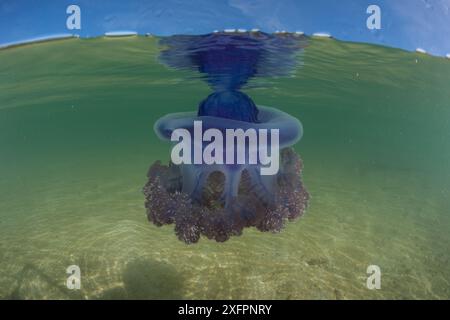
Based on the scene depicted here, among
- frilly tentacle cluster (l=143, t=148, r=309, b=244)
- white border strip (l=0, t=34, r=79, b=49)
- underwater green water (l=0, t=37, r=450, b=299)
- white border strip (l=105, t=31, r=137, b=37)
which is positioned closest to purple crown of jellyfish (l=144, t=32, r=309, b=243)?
frilly tentacle cluster (l=143, t=148, r=309, b=244)

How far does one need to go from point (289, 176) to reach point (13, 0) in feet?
26.6

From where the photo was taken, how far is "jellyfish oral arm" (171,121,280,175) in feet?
16.4

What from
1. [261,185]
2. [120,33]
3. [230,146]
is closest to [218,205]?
[261,185]

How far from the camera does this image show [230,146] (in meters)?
5.00

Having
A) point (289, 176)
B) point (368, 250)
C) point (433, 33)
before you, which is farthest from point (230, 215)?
point (433, 33)

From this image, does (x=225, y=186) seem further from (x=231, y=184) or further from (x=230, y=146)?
(x=230, y=146)

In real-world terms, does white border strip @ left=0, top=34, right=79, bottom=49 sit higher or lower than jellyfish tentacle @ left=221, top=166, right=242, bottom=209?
higher

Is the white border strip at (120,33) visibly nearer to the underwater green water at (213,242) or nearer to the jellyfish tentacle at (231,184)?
the underwater green water at (213,242)

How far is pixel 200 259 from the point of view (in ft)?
26.1

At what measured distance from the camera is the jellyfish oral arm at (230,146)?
5.00m

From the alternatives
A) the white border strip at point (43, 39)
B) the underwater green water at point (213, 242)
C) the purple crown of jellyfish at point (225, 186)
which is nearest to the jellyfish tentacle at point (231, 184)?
the purple crown of jellyfish at point (225, 186)

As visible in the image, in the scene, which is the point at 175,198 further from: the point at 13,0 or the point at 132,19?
the point at 13,0

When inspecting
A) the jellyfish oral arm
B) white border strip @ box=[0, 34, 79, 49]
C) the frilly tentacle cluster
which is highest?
white border strip @ box=[0, 34, 79, 49]

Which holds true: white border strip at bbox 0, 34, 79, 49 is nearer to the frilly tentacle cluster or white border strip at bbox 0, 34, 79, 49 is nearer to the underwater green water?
the underwater green water
